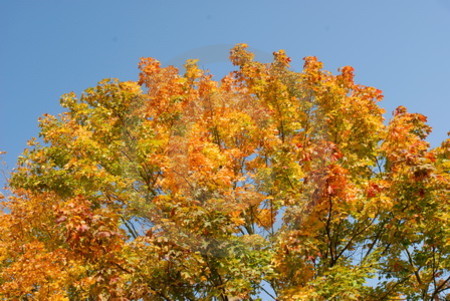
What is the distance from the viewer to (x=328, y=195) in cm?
841

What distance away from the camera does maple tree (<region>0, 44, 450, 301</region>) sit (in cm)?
874

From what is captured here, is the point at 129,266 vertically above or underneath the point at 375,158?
underneath

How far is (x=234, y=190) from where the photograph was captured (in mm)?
9883

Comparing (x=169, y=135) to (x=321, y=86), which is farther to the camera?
(x=321, y=86)

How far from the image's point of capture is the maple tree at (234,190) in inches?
344

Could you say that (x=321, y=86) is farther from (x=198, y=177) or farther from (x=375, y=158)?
(x=198, y=177)

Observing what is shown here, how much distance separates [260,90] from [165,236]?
6.56 m

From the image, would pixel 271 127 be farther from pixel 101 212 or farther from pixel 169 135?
pixel 101 212

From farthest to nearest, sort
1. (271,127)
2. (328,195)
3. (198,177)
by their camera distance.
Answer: (271,127)
(198,177)
(328,195)

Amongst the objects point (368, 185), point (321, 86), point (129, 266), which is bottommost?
point (129, 266)

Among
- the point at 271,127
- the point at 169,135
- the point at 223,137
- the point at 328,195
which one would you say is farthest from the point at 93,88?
the point at 328,195

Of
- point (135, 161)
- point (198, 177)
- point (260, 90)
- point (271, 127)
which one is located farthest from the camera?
point (260, 90)

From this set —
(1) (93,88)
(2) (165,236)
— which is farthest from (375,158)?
(1) (93,88)

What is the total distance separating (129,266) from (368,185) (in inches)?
220
